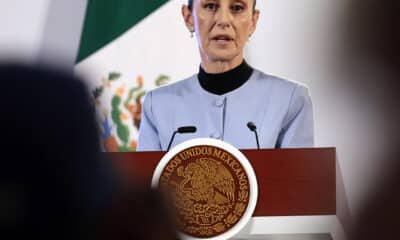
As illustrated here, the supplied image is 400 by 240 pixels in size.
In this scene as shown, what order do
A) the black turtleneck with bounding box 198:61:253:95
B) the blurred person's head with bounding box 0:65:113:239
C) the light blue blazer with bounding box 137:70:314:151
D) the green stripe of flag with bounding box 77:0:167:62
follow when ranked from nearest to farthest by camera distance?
the blurred person's head with bounding box 0:65:113:239 → the light blue blazer with bounding box 137:70:314:151 → the black turtleneck with bounding box 198:61:253:95 → the green stripe of flag with bounding box 77:0:167:62

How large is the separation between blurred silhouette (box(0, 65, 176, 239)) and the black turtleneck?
78.2 inches

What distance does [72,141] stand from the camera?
1.38ft

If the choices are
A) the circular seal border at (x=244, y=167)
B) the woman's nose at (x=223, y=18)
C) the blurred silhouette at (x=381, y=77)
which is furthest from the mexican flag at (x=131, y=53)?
the circular seal border at (x=244, y=167)

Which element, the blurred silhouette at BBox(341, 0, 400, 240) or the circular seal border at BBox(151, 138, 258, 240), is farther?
the blurred silhouette at BBox(341, 0, 400, 240)

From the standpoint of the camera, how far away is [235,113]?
236 cm

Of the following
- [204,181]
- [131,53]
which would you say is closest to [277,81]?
[131,53]

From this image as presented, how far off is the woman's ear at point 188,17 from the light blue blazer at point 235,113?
0.17 m

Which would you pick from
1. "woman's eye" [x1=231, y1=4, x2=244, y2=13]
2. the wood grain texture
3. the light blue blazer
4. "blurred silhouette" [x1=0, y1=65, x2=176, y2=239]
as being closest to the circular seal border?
the wood grain texture

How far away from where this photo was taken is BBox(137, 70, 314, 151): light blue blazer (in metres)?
2.31

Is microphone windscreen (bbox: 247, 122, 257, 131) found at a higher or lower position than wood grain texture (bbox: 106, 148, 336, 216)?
higher

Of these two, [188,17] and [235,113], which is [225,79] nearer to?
[235,113]

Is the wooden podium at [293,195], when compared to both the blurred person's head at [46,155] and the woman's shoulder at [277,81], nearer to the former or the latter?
the woman's shoulder at [277,81]

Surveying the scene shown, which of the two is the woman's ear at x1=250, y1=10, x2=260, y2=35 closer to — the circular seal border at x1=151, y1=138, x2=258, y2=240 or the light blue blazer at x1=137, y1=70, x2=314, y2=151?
the light blue blazer at x1=137, y1=70, x2=314, y2=151

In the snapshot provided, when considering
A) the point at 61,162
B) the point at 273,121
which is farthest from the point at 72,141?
the point at 273,121
